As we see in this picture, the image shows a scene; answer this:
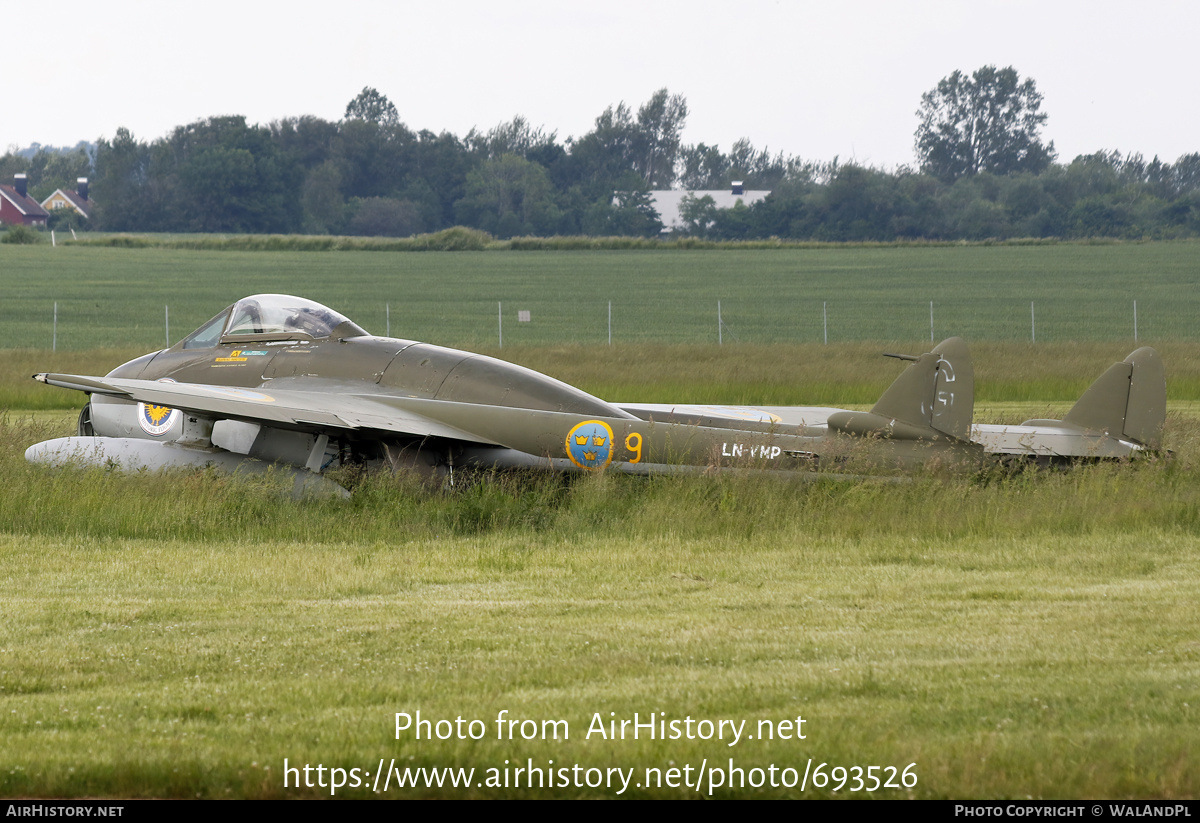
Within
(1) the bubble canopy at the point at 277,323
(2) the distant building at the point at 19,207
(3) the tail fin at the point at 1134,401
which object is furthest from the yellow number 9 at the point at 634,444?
(2) the distant building at the point at 19,207

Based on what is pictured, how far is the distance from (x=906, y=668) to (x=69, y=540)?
6534mm

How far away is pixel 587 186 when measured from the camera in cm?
12175

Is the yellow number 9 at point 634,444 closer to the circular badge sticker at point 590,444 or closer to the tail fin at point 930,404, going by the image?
the circular badge sticker at point 590,444

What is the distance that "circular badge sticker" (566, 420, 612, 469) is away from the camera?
1065cm

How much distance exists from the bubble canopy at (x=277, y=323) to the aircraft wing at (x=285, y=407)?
42.1 inches

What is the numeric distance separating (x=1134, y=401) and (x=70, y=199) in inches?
5810

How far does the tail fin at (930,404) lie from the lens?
10734mm

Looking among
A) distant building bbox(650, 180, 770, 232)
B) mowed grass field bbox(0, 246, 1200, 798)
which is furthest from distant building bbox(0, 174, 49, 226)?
mowed grass field bbox(0, 246, 1200, 798)

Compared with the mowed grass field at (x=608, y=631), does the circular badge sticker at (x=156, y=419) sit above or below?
above

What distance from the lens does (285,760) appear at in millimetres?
4098

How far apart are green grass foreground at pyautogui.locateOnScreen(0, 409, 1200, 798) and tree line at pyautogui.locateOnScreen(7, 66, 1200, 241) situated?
309ft

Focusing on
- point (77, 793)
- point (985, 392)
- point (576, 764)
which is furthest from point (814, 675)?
point (985, 392)

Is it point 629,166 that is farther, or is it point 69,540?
point 629,166
